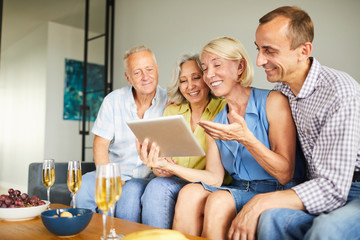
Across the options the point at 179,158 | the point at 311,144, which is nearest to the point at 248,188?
the point at 311,144

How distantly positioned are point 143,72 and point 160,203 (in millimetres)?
961

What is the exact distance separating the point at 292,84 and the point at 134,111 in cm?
117

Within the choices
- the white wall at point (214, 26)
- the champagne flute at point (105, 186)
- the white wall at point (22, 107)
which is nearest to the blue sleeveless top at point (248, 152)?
the champagne flute at point (105, 186)

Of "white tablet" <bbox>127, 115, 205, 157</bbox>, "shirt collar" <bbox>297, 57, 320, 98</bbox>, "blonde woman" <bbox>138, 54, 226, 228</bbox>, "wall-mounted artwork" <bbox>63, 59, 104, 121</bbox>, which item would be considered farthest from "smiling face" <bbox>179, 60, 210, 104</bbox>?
A: "wall-mounted artwork" <bbox>63, 59, 104, 121</bbox>

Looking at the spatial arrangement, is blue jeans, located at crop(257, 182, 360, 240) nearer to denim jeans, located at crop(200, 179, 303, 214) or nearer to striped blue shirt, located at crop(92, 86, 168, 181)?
denim jeans, located at crop(200, 179, 303, 214)

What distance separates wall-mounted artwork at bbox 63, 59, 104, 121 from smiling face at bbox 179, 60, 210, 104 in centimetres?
414

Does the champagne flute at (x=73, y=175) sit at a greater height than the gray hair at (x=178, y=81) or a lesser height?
lesser

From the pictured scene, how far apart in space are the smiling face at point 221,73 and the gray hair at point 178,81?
0.26 meters

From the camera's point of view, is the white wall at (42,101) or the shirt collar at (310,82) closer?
the shirt collar at (310,82)

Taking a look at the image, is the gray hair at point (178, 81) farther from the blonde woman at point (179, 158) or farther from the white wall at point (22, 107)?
the white wall at point (22, 107)

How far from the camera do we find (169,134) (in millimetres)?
1555

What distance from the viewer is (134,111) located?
234 cm

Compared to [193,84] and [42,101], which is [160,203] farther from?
[42,101]

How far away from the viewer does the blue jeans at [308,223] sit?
1076 mm
